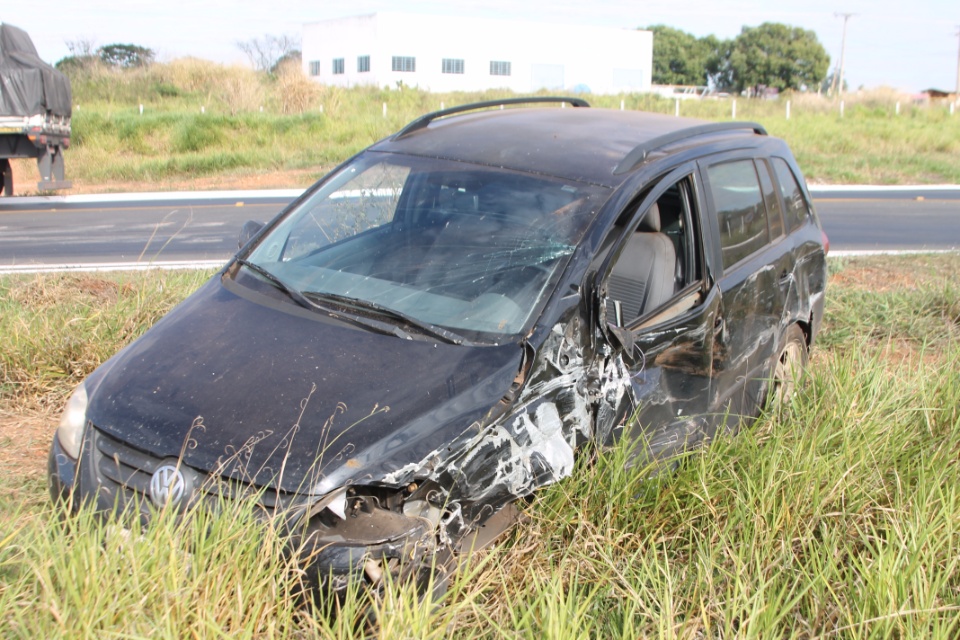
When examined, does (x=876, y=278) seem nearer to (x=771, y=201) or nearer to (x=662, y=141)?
(x=771, y=201)

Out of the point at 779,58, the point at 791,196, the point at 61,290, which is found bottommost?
the point at 61,290

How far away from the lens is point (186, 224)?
1111 cm

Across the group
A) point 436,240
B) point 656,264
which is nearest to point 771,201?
point 656,264

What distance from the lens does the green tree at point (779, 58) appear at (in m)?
75.6

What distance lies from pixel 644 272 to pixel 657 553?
56.2 inches

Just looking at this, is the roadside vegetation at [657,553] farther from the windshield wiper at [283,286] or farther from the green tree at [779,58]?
the green tree at [779,58]

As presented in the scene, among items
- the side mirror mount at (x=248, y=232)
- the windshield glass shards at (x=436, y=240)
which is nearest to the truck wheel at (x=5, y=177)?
the side mirror mount at (x=248, y=232)

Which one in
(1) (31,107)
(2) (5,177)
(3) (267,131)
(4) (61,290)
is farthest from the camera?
(3) (267,131)

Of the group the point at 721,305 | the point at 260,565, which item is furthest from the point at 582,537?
the point at 721,305

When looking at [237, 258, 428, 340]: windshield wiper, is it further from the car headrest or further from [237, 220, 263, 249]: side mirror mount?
the car headrest

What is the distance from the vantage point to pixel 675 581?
8.98 feet

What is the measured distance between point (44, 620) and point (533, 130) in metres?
2.96

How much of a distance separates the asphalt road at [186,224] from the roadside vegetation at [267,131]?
245 centimetres

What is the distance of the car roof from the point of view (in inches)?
149
